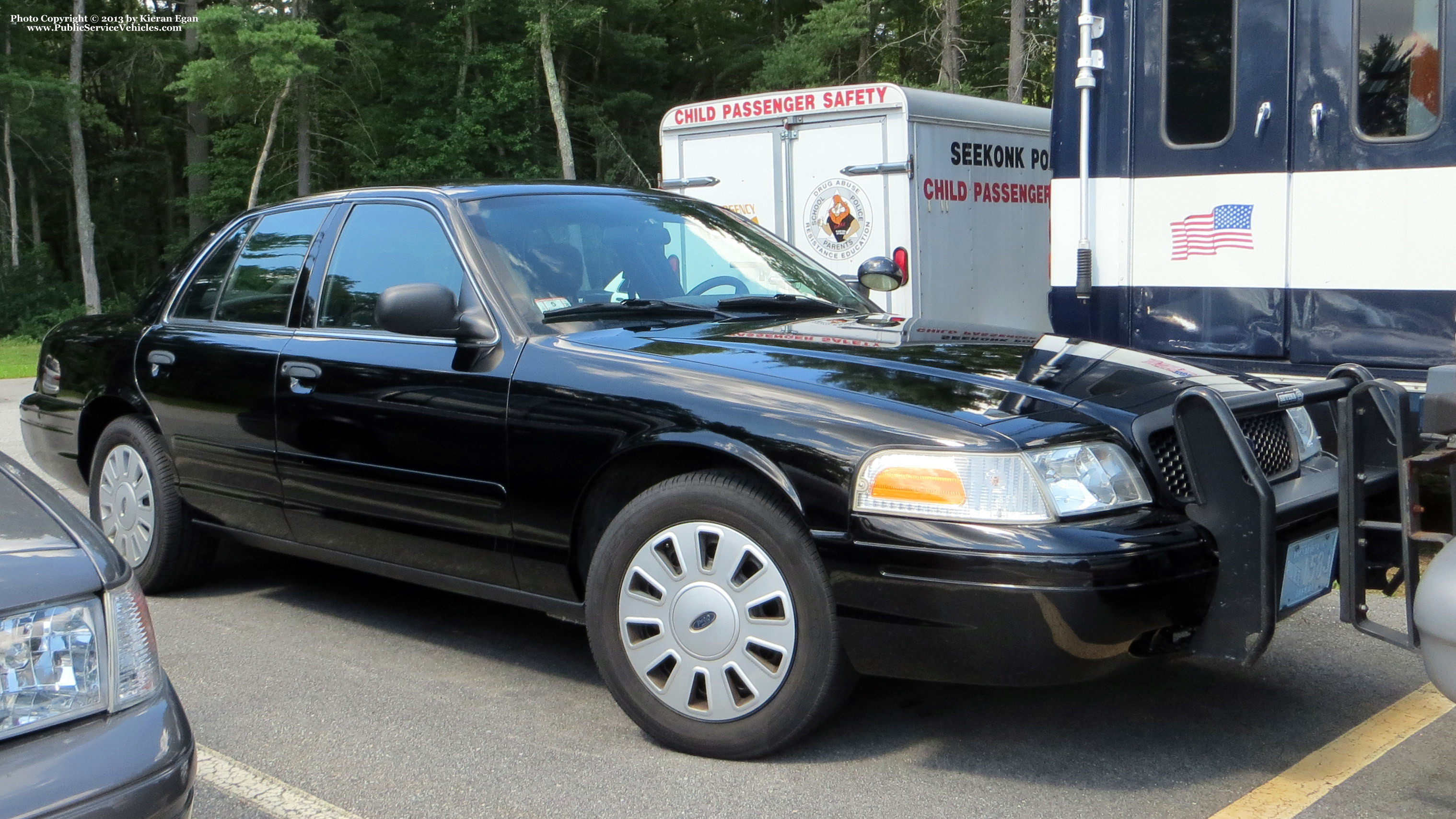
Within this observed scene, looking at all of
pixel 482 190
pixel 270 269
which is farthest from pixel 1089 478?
pixel 270 269

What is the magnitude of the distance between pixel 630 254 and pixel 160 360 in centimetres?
204

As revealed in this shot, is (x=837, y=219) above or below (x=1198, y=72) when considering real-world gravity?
below

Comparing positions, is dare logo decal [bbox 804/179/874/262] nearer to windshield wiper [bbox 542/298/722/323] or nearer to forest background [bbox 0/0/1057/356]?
windshield wiper [bbox 542/298/722/323]

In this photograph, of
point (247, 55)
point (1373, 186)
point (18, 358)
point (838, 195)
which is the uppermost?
point (247, 55)

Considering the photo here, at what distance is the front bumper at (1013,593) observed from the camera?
3.04 metres

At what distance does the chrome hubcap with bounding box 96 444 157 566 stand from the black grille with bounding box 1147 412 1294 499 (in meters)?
3.77

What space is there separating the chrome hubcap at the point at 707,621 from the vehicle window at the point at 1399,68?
415 centimetres

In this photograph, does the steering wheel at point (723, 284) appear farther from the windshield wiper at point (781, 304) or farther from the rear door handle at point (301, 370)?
the rear door handle at point (301, 370)

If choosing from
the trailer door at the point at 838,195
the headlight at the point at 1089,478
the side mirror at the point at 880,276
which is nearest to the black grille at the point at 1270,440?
the headlight at the point at 1089,478

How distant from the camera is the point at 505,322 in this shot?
4062 millimetres

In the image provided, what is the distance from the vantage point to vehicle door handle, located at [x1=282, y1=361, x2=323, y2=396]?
450 centimetres

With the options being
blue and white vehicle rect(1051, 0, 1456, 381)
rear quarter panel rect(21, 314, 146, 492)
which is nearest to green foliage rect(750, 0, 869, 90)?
blue and white vehicle rect(1051, 0, 1456, 381)

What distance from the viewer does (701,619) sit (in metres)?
3.49

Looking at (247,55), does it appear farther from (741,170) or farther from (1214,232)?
(1214,232)
